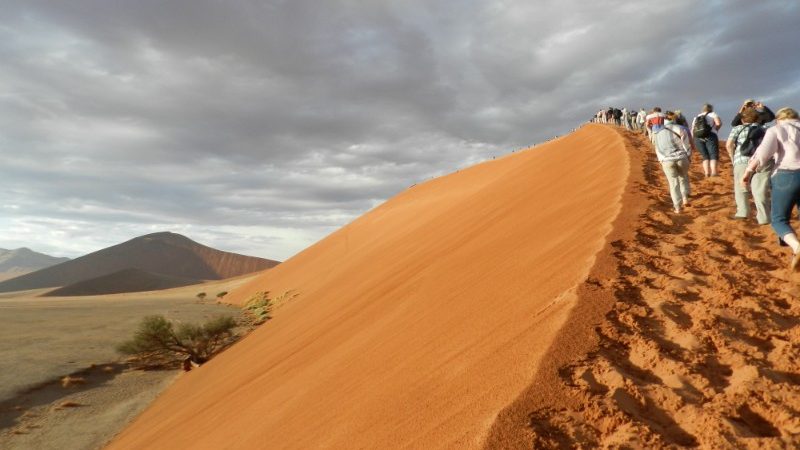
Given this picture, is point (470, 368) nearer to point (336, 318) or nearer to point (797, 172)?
point (797, 172)

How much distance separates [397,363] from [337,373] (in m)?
0.93

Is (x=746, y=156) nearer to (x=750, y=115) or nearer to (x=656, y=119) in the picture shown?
(x=750, y=115)

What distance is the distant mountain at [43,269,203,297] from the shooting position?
231 feet

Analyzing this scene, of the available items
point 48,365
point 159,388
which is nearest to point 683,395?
point 159,388

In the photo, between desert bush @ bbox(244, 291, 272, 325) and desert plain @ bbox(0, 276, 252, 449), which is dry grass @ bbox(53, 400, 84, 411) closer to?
desert plain @ bbox(0, 276, 252, 449)

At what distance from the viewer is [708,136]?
26.2 feet

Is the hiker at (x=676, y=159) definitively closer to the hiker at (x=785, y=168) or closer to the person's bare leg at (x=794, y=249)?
the hiker at (x=785, y=168)

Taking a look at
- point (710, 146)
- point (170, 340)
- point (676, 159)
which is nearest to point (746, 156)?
point (676, 159)

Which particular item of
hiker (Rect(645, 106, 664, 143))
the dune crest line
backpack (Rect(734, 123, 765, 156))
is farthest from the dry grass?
hiker (Rect(645, 106, 664, 143))

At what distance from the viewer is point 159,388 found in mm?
9977

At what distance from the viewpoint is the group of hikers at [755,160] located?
3.91 m

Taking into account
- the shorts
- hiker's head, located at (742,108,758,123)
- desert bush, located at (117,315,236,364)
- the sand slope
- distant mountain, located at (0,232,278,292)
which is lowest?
desert bush, located at (117,315,236,364)

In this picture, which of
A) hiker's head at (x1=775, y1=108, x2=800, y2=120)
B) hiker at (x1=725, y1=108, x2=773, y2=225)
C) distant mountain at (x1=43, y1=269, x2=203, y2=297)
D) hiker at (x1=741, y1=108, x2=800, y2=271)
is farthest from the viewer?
distant mountain at (x1=43, y1=269, x2=203, y2=297)

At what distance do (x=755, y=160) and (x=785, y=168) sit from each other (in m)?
0.24
